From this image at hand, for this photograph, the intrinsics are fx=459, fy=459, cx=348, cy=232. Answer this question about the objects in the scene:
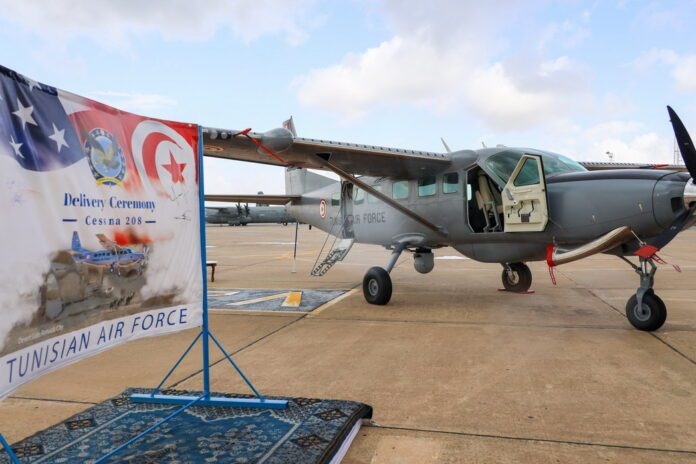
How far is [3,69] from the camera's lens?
220cm

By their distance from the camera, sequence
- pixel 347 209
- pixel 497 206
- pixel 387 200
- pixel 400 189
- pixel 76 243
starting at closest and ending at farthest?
pixel 76 243, pixel 497 206, pixel 387 200, pixel 400 189, pixel 347 209

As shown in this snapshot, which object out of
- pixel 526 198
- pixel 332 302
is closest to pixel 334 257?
pixel 332 302

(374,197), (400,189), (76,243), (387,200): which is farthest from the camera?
(374,197)

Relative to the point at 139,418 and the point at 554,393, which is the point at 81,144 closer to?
the point at 139,418

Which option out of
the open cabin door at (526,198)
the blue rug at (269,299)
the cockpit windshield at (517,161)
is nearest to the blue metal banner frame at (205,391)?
the blue rug at (269,299)

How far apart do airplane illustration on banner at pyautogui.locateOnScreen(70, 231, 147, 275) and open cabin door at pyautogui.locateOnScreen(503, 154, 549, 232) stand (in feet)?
17.9

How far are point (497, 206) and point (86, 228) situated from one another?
677cm

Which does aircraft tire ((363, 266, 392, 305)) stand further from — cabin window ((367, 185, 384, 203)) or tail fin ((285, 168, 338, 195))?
tail fin ((285, 168, 338, 195))

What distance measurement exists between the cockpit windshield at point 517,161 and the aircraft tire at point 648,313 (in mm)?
2125

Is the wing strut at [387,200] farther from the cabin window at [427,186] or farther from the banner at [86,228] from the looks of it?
the banner at [86,228]

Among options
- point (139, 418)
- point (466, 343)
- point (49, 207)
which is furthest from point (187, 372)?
point (466, 343)

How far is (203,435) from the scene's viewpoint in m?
3.07

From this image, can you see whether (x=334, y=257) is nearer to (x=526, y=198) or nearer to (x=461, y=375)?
(x=526, y=198)

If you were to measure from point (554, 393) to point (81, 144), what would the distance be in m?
3.98
